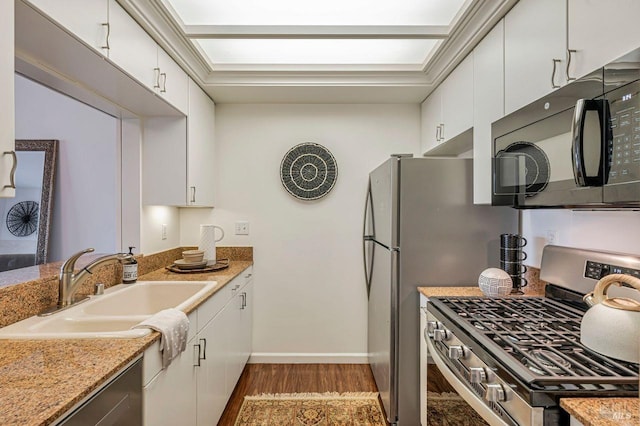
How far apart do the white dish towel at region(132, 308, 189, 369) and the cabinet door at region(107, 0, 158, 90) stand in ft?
3.63

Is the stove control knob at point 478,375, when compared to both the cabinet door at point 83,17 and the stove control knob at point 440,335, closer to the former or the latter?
the stove control knob at point 440,335

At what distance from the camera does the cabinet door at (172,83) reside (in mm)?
1882

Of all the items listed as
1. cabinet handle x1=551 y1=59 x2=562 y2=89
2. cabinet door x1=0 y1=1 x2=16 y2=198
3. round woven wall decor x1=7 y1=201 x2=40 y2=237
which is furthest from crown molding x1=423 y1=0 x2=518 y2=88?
round woven wall decor x1=7 y1=201 x2=40 y2=237

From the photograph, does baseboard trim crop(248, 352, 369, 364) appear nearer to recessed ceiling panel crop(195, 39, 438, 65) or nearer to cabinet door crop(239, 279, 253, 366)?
cabinet door crop(239, 279, 253, 366)

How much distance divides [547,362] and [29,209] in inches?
99.0

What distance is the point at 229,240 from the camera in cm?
290

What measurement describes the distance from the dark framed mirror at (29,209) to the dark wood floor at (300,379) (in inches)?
60.0

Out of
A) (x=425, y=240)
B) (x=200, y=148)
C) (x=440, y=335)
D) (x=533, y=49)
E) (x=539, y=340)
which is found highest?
(x=533, y=49)

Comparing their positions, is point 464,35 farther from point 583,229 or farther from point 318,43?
point 583,229

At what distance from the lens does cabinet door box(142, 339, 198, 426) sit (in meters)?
1.16

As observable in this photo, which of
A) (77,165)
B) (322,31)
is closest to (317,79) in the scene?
(322,31)

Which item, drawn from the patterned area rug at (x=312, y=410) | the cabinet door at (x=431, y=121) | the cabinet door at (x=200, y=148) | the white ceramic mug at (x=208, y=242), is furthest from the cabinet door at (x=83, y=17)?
the patterned area rug at (x=312, y=410)

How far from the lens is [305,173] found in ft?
9.40

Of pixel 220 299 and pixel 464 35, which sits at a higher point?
pixel 464 35
